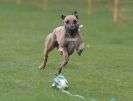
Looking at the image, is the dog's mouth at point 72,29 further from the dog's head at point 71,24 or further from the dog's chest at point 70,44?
the dog's chest at point 70,44

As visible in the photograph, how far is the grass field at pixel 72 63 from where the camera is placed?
10703 mm

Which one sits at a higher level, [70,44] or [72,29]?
[72,29]

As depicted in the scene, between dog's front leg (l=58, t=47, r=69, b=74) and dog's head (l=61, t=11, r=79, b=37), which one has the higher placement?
dog's head (l=61, t=11, r=79, b=37)

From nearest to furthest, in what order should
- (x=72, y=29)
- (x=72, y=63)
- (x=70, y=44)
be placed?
(x=72, y=29) → (x=70, y=44) → (x=72, y=63)

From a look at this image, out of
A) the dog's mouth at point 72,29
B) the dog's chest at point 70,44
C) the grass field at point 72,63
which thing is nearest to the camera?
the grass field at point 72,63

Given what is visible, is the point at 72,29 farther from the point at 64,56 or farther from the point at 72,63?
the point at 72,63

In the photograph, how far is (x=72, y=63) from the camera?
15.4 metres

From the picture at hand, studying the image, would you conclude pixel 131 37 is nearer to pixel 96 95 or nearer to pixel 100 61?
pixel 100 61

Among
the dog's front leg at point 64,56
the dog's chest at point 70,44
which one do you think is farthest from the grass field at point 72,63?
the dog's chest at point 70,44

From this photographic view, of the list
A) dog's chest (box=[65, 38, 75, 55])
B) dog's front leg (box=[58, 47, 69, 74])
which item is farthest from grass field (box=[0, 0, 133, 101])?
dog's chest (box=[65, 38, 75, 55])

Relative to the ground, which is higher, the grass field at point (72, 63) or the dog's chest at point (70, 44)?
the dog's chest at point (70, 44)

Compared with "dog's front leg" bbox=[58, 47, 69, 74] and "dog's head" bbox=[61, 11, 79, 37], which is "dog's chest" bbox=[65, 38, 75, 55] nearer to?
"dog's front leg" bbox=[58, 47, 69, 74]

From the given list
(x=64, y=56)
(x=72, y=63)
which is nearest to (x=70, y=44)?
(x=64, y=56)

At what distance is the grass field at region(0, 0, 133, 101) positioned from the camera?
10703 millimetres
